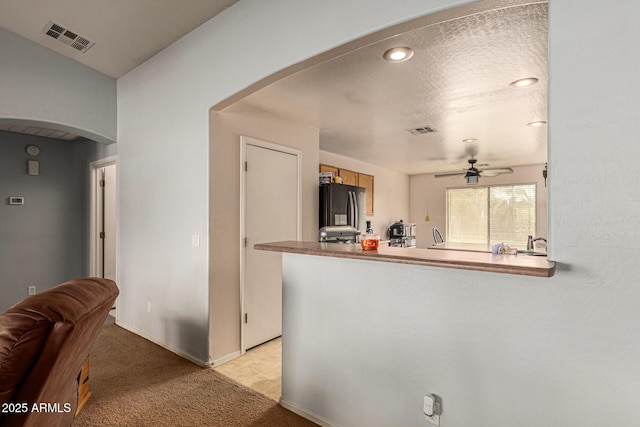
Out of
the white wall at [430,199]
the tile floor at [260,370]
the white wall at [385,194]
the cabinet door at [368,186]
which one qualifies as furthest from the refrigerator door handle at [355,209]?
the white wall at [430,199]

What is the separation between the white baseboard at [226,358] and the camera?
9.58 ft

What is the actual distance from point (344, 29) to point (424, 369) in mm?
1885

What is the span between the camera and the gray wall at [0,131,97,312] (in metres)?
4.29

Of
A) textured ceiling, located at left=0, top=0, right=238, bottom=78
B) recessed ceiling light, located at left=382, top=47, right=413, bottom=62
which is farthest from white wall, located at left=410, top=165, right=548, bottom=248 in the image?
textured ceiling, located at left=0, top=0, right=238, bottom=78

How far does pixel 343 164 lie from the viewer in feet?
19.9

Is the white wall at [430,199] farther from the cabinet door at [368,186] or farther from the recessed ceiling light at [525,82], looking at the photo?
the recessed ceiling light at [525,82]

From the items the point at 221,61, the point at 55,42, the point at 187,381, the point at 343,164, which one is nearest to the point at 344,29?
the point at 221,61

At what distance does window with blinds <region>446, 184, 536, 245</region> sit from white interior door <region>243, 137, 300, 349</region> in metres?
5.55

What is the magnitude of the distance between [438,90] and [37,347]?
3.18m

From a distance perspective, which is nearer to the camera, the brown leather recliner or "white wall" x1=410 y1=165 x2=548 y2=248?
the brown leather recliner

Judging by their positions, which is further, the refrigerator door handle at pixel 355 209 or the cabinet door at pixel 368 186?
the cabinet door at pixel 368 186

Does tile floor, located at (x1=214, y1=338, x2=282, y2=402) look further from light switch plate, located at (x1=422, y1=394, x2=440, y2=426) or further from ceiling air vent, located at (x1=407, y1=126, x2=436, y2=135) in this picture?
ceiling air vent, located at (x1=407, y1=126, x2=436, y2=135)

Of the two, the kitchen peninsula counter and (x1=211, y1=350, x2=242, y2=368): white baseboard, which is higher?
the kitchen peninsula counter

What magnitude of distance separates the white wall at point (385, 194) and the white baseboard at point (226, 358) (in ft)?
12.1
